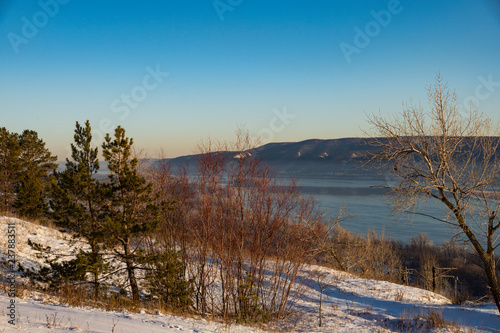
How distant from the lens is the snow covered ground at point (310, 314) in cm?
507

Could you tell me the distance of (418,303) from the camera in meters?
12.2

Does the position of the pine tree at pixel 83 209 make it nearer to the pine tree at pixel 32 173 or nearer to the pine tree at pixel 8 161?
the pine tree at pixel 32 173

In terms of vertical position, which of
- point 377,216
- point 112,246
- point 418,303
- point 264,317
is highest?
point 112,246

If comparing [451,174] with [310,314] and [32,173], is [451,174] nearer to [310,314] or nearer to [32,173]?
[310,314]

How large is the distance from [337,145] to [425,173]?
170318mm

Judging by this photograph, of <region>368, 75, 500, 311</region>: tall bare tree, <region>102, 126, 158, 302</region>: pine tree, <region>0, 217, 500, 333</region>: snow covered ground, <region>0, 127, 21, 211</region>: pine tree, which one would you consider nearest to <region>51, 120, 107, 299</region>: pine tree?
<region>102, 126, 158, 302</region>: pine tree

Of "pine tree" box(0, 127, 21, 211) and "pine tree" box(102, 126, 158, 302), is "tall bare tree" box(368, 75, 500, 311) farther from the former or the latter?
"pine tree" box(0, 127, 21, 211)

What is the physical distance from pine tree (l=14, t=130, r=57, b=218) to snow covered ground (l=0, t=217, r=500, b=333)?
4.61 m

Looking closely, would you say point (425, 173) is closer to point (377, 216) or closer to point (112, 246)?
point (112, 246)

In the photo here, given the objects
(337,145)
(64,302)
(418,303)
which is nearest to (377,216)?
(418,303)

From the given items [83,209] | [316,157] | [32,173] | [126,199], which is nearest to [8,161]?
[32,173]

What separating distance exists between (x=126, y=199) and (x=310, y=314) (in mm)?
6753

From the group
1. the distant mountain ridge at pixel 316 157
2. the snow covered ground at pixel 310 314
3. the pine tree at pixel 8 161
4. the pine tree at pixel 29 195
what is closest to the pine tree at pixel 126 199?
the snow covered ground at pixel 310 314

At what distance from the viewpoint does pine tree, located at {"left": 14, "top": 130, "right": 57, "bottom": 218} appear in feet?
57.0
